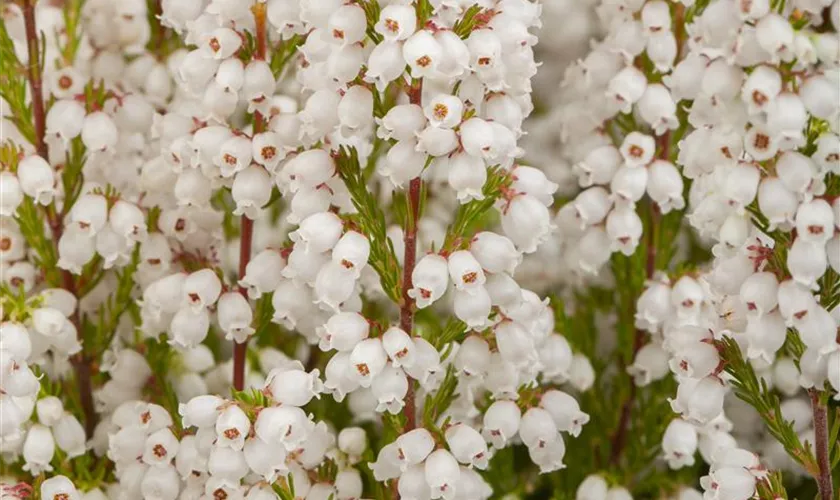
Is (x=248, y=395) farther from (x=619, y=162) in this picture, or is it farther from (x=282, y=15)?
(x=619, y=162)

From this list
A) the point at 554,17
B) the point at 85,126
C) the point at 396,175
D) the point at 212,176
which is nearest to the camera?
the point at 396,175

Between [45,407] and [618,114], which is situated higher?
[618,114]

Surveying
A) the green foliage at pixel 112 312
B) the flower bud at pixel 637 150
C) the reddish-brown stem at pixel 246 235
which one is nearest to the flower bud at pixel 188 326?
the reddish-brown stem at pixel 246 235

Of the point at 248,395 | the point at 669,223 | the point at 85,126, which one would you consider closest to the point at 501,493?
the point at 669,223

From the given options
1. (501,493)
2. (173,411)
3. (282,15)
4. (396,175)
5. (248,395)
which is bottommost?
(501,493)

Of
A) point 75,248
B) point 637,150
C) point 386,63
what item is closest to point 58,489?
point 75,248

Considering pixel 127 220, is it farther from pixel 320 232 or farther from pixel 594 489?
pixel 594 489
